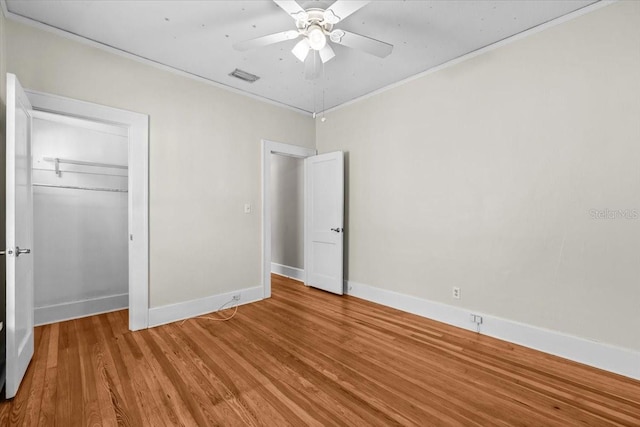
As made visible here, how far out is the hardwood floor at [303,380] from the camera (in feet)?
5.65

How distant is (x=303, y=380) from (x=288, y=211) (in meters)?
3.57

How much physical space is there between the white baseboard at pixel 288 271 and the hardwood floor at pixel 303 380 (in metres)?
2.00

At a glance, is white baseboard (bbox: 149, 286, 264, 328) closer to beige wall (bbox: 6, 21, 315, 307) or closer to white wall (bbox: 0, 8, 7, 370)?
beige wall (bbox: 6, 21, 315, 307)

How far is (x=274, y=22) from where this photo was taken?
248 centimetres

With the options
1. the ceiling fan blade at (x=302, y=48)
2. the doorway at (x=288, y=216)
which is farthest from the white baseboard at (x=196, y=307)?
the ceiling fan blade at (x=302, y=48)

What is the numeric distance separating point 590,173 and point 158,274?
4014mm

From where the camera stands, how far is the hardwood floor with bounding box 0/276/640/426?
1723mm

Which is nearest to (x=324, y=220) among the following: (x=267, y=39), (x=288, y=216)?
(x=288, y=216)

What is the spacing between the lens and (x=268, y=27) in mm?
2545

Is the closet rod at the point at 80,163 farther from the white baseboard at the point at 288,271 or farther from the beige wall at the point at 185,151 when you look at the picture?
the white baseboard at the point at 288,271

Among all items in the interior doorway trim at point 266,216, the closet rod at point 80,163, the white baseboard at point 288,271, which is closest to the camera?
the closet rod at point 80,163

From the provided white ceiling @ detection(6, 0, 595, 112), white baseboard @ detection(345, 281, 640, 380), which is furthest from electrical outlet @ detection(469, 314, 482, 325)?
white ceiling @ detection(6, 0, 595, 112)

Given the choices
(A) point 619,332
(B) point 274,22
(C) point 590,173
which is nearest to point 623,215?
(C) point 590,173

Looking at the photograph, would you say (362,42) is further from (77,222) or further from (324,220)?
(77,222)
